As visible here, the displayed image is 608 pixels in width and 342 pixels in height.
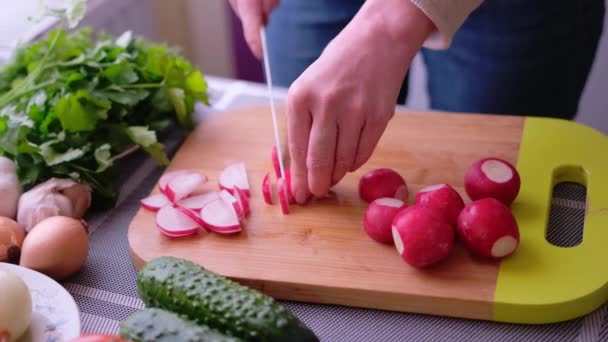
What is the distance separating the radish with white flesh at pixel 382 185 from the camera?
43.3 inches

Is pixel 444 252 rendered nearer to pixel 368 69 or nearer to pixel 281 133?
pixel 368 69

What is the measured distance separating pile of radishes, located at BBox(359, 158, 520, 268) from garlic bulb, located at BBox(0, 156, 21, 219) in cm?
56

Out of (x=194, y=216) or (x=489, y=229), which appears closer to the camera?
(x=489, y=229)

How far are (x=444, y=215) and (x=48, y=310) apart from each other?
57cm

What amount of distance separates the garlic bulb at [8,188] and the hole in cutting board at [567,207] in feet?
2.75

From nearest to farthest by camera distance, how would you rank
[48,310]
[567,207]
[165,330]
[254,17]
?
[165,330] → [48,310] → [567,207] → [254,17]

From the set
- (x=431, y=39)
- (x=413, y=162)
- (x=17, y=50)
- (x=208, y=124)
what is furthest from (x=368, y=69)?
(x=17, y=50)

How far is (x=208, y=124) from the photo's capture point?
4.51 ft

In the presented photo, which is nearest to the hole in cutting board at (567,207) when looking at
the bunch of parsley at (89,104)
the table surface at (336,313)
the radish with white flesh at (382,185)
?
the table surface at (336,313)

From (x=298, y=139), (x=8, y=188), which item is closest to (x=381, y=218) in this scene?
(x=298, y=139)

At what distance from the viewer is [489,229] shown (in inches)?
37.2

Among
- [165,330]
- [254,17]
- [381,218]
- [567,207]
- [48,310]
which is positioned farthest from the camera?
[254,17]

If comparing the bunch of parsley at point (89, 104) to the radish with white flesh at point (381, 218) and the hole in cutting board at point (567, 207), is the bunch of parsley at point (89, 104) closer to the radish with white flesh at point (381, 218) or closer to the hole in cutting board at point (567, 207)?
the radish with white flesh at point (381, 218)

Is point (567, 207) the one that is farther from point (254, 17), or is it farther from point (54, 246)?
point (54, 246)
